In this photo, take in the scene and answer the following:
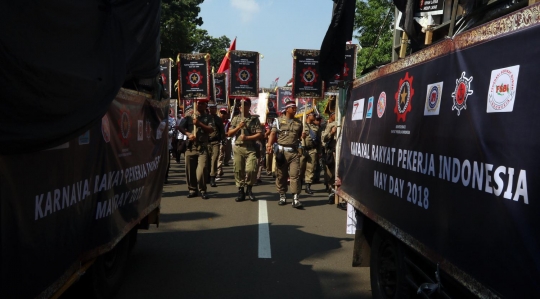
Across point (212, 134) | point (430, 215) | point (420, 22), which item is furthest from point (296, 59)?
point (430, 215)

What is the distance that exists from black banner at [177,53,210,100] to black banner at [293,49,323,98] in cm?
218

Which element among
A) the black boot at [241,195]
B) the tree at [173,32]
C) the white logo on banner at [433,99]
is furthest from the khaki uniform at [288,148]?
the tree at [173,32]

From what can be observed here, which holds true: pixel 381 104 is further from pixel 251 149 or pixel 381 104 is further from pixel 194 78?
pixel 194 78

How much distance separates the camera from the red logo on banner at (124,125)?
188 inches

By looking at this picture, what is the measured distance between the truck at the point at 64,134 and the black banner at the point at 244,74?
30.4ft

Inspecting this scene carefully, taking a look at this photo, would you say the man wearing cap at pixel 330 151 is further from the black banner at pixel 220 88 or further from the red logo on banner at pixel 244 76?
the black banner at pixel 220 88

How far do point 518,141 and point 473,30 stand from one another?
88 centimetres

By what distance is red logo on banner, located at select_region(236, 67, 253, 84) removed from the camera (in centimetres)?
1413

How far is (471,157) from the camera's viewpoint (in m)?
2.86

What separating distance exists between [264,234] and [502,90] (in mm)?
5847

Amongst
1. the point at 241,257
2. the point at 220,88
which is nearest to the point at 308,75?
the point at 241,257

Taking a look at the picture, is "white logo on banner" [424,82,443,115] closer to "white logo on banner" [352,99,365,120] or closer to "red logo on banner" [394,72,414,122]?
"red logo on banner" [394,72,414,122]

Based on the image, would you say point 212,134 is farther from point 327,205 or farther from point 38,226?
point 38,226

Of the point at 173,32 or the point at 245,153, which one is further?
the point at 173,32
